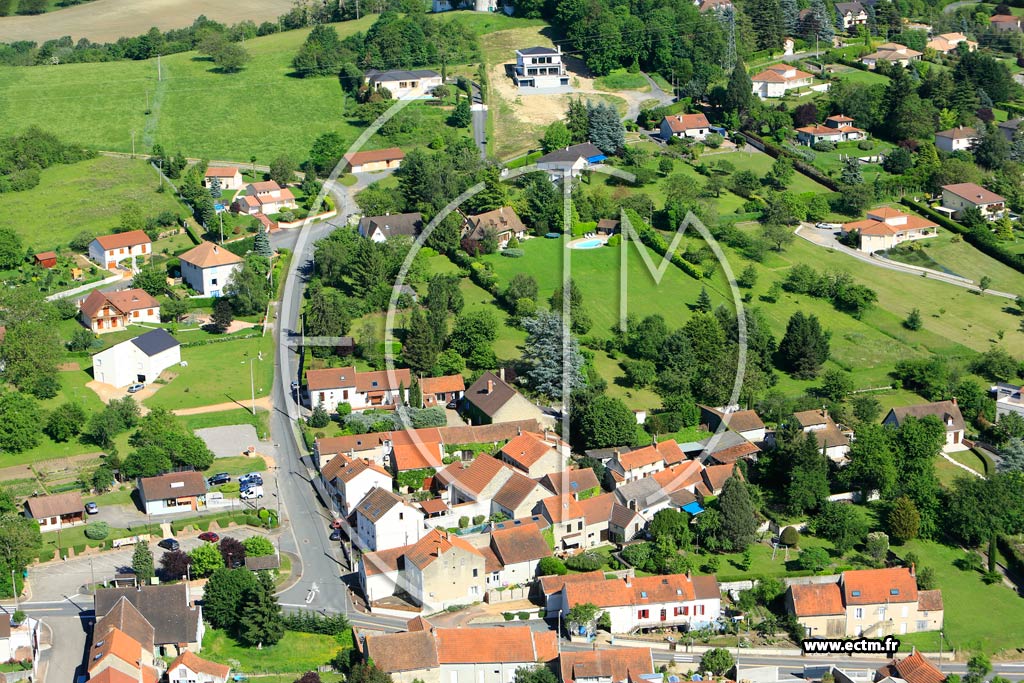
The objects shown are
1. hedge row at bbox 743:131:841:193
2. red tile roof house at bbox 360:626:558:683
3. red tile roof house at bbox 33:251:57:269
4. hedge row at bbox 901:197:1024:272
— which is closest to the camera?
red tile roof house at bbox 360:626:558:683

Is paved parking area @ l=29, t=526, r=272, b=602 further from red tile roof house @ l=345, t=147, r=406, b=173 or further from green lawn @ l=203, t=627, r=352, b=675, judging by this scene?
red tile roof house @ l=345, t=147, r=406, b=173

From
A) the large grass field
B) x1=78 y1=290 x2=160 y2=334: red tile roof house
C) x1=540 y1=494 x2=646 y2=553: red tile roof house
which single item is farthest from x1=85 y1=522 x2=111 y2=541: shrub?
the large grass field

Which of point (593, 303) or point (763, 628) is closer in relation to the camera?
point (763, 628)

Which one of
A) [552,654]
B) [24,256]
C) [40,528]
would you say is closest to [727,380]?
[552,654]

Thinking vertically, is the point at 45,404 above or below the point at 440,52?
below

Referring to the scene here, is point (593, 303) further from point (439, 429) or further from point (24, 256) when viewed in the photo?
point (24, 256)

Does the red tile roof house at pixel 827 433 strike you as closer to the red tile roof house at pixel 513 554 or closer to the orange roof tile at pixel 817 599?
the orange roof tile at pixel 817 599
